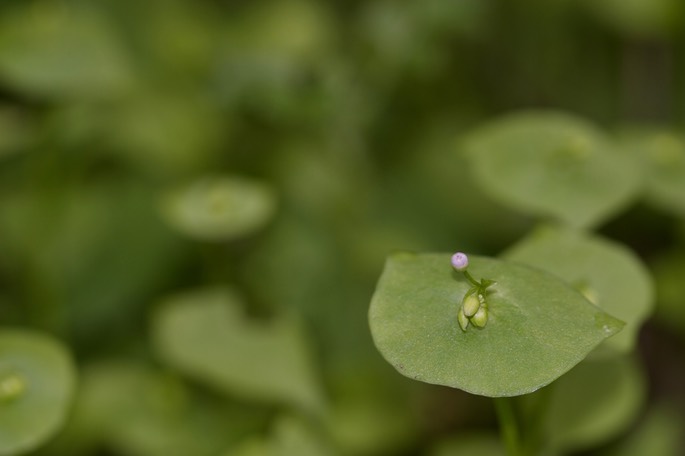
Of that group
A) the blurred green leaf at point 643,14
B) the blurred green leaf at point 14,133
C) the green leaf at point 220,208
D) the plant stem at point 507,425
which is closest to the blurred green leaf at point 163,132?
the blurred green leaf at point 14,133

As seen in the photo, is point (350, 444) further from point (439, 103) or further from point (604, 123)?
point (604, 123)

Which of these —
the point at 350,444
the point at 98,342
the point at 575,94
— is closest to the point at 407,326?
the point at 350,444

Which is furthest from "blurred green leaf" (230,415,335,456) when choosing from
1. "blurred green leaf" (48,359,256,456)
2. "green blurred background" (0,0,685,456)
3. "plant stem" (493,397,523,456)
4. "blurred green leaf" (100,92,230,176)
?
"blurred green leaf" (100,92,230,176)

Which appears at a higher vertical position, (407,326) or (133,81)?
(407,326)

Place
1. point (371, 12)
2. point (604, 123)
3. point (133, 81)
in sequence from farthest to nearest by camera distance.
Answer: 1. point (604, 123)
2. point (133, 81)
3. point (371, 12)

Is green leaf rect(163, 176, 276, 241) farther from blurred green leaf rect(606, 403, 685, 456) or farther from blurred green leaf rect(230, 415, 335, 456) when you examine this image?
blurred green leaf rect(606, 403, 685, 456)

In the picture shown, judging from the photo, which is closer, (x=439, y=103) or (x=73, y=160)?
(x=73, y=160)

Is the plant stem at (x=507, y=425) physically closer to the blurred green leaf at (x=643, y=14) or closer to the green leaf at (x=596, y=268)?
the green leaf at (x=596, y=268)
